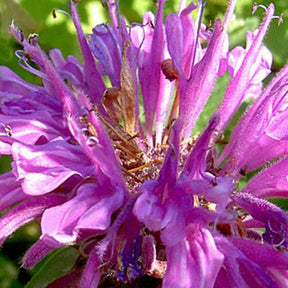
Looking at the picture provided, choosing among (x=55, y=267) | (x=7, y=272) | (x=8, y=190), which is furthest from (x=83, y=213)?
(x=7, y=272)

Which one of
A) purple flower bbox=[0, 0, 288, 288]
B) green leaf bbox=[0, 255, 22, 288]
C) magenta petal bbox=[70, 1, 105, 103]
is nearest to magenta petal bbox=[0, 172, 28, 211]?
purple flower bbox=[0, 0, 288, 288]

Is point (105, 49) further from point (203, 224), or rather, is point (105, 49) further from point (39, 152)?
point (203, 224)

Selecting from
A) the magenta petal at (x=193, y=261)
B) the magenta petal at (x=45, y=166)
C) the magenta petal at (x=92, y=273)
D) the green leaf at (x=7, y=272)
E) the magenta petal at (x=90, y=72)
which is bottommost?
the green leaf at (x=7, y=272)

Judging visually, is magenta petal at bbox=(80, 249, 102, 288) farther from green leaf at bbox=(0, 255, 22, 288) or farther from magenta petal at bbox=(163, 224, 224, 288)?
green leaf at bbox=(0, 255, 22, 288)

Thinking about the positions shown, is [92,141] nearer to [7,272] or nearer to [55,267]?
[55,267]

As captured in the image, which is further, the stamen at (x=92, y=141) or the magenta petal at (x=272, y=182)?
the magenta petal at (x=272, y=182)

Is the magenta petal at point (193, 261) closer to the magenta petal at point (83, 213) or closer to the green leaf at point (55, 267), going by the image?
the magenta petal at point (83, 213)

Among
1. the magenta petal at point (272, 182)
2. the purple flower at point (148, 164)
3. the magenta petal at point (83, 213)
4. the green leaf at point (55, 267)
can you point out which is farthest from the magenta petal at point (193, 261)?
the green leaf at point (55, 267)
